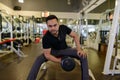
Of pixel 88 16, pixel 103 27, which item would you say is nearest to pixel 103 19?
pixel 103 27

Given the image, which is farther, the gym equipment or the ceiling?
the ceiling

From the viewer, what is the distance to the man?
8.86ft

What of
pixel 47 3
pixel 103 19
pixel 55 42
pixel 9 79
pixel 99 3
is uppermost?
pixel 47 3

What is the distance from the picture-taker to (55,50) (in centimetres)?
292

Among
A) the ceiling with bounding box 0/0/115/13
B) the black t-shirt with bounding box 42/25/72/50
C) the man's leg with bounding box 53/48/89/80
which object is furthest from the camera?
the ceiling with bounding box 0/0/115/13

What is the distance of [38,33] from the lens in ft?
58.0

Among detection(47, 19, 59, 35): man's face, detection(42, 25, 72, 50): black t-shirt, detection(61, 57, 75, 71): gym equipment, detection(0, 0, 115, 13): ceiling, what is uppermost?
detection(0, 0, 115, 13): ceiling

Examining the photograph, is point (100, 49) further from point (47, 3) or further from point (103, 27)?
point (47, 3)

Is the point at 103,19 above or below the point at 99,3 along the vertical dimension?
below

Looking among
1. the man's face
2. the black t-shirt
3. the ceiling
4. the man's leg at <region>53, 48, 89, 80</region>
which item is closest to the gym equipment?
the man's leg at <region>53, 48, 89, 80</region>

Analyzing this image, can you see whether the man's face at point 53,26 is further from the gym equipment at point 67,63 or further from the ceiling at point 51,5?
the ceiling at point 51,5

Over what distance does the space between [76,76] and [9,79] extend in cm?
143

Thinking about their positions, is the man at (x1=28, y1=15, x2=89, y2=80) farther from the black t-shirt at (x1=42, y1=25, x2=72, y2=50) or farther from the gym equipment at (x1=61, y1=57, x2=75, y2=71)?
the gym equipment at (x1=61, y1=57, x2=75, y2=71)

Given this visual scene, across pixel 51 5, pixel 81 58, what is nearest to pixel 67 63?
pixel 81 58
